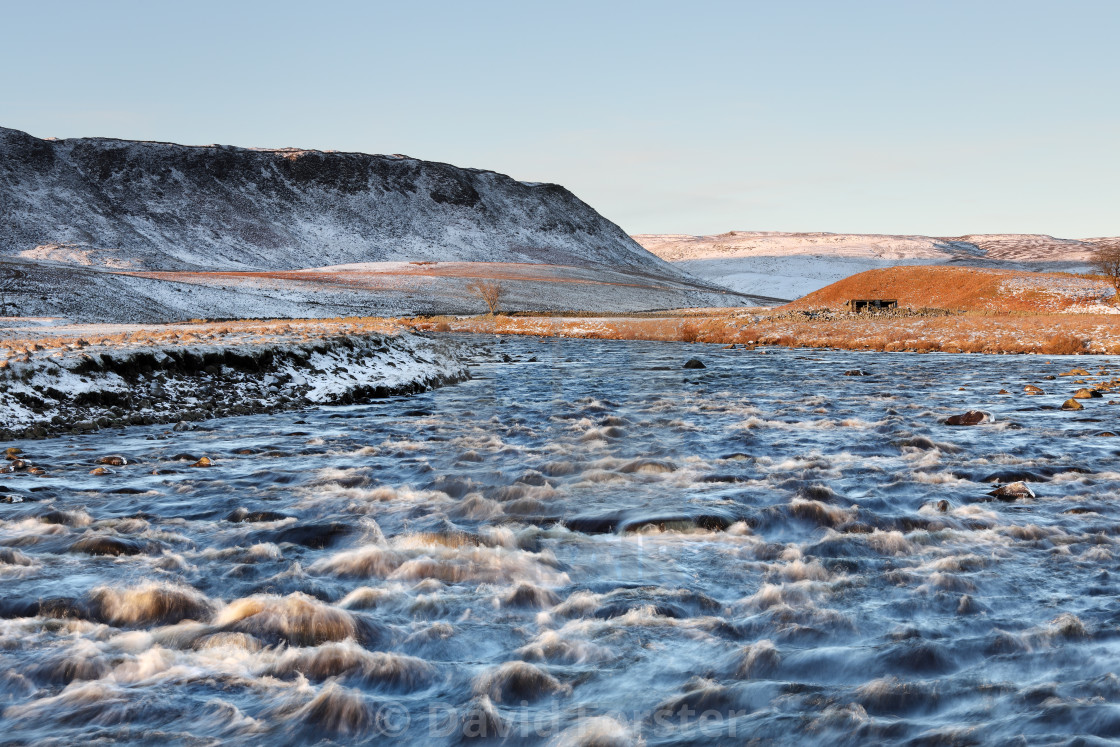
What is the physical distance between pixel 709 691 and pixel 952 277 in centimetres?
7541

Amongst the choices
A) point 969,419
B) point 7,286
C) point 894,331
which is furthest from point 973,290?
point 7,286

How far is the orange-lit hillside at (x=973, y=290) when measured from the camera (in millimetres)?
64062

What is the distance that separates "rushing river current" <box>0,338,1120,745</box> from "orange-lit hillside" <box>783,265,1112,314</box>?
54.7 m

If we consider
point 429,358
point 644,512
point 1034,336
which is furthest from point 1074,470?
point 1034,336

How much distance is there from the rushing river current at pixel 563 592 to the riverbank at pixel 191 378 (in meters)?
2.50

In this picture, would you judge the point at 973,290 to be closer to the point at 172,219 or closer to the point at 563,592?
the point at 563,592

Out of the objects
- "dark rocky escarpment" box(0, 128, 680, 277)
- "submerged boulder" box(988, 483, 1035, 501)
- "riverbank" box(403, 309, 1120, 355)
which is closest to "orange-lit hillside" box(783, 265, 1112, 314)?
"riverbank" box(403, 309, 1120, 355)

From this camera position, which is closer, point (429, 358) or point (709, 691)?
point (709, 691)

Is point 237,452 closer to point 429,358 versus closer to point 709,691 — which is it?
point 709,691

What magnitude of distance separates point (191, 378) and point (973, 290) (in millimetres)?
63854

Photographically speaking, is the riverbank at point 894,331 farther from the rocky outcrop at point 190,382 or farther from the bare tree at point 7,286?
the bare tree at point 7,286

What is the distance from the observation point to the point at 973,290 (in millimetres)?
68688

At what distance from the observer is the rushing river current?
18.7 ft

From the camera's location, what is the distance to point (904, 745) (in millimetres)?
5262
